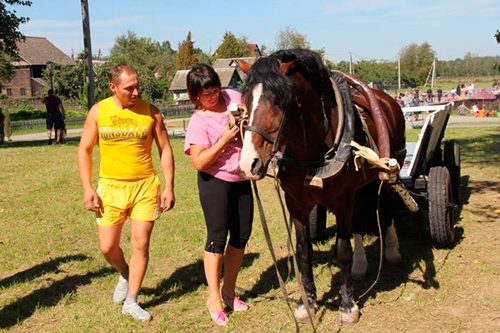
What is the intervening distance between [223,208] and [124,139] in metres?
0.91

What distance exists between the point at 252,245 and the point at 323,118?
2828 mm

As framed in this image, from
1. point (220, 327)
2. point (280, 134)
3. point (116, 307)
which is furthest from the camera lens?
point (116, 307)

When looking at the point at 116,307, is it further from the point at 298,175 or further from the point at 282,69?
the point at 282,69

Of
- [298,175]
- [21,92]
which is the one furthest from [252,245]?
[21,92]

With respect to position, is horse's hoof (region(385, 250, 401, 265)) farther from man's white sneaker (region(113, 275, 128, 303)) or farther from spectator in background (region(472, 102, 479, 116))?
spectator in background (region(472, 102, 479, 116))

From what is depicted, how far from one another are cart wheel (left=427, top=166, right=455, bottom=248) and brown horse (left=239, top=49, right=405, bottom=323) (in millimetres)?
972

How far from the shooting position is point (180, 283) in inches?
195

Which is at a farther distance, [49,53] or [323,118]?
[49,53]

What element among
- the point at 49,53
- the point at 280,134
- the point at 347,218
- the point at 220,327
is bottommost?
the point at 220,327

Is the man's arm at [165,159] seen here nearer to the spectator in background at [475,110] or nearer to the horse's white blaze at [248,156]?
the horse's white blaze at [248,156]

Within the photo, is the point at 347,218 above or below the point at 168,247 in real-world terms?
above

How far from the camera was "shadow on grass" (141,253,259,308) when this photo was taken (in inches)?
183

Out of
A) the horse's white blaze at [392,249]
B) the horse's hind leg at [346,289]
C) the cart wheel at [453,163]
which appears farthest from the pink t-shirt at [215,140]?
the cart wheel at [453,163]

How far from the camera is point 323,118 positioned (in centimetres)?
360
